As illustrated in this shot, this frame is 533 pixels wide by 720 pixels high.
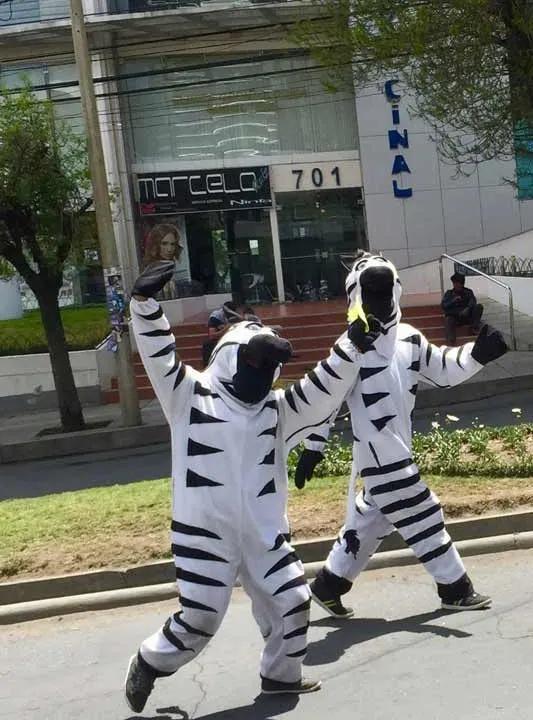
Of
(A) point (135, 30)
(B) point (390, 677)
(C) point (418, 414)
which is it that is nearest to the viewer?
(B) point (390, 677)

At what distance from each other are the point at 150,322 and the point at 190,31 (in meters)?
19.8

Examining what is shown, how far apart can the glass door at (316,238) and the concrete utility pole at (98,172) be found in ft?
36.7

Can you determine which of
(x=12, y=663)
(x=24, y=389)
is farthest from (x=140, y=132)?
(x=12, y=663)

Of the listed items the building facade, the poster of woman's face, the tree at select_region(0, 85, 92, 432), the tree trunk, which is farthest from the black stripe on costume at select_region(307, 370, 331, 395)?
the poster of woman's face

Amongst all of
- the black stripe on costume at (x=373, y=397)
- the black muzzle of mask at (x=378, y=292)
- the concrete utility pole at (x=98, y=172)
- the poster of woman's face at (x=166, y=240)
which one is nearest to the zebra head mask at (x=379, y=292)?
the black muzzle of mask at (x=378, y=292)

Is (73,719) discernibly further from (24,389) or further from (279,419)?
(24,389)

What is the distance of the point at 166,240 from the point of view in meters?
24.2

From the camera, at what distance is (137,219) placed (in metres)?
24.0

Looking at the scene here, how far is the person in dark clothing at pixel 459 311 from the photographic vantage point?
17.8 meters

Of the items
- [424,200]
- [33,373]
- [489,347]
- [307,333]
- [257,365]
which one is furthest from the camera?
[424,200]

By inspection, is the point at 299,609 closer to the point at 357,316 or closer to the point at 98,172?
the point at 357,316

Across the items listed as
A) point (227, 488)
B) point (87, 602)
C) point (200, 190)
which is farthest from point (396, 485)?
point (200, 190)

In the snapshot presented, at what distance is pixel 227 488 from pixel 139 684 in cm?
95

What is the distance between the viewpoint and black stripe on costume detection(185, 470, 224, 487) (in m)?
4.28
